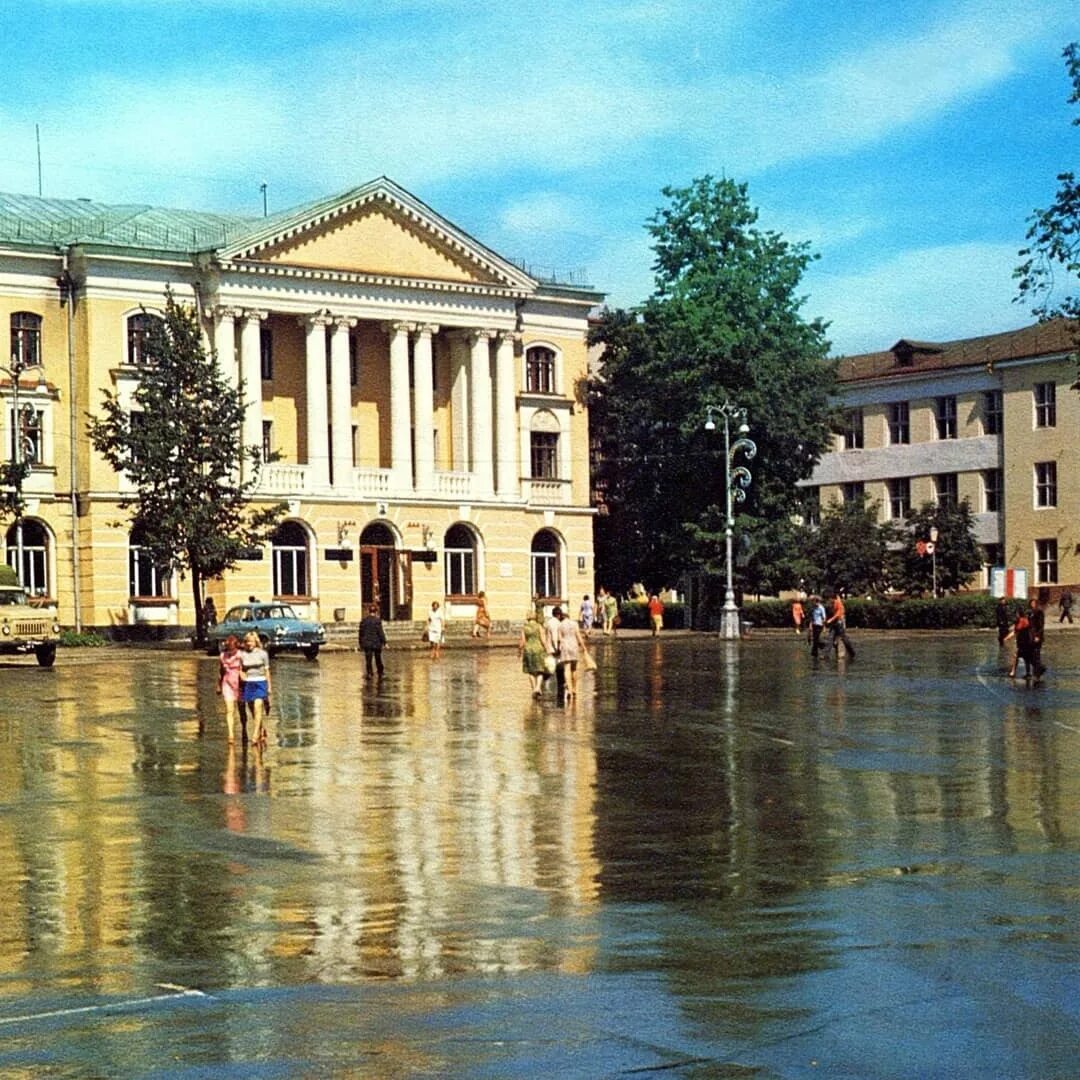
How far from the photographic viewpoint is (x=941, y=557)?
278 feet

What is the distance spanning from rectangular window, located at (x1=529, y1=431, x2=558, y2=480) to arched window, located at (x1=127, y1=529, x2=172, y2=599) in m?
17.8

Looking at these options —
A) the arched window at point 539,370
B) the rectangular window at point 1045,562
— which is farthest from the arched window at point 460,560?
the rectangular window at point 1045,562

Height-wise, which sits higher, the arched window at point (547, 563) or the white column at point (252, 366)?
the white column at point (252, 366)

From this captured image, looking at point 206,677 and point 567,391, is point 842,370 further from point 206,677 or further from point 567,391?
point 206,677

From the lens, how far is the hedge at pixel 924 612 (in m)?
78.0

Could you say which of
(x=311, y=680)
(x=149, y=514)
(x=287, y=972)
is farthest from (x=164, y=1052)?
(x=149, y=514)

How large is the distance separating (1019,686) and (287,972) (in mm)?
28881

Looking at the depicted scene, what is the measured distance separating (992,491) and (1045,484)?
304 centimetres

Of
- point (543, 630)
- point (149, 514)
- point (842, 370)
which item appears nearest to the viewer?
point (543, 630)

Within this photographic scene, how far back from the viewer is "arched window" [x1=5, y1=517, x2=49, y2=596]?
232 ft

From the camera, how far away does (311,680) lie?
43406 millimetres

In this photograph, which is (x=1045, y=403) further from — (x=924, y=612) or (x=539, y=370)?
(x=539, y=370)

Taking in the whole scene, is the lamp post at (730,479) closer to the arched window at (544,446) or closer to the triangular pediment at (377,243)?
the arched window at (544,446)

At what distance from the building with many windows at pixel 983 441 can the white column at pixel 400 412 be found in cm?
1838
